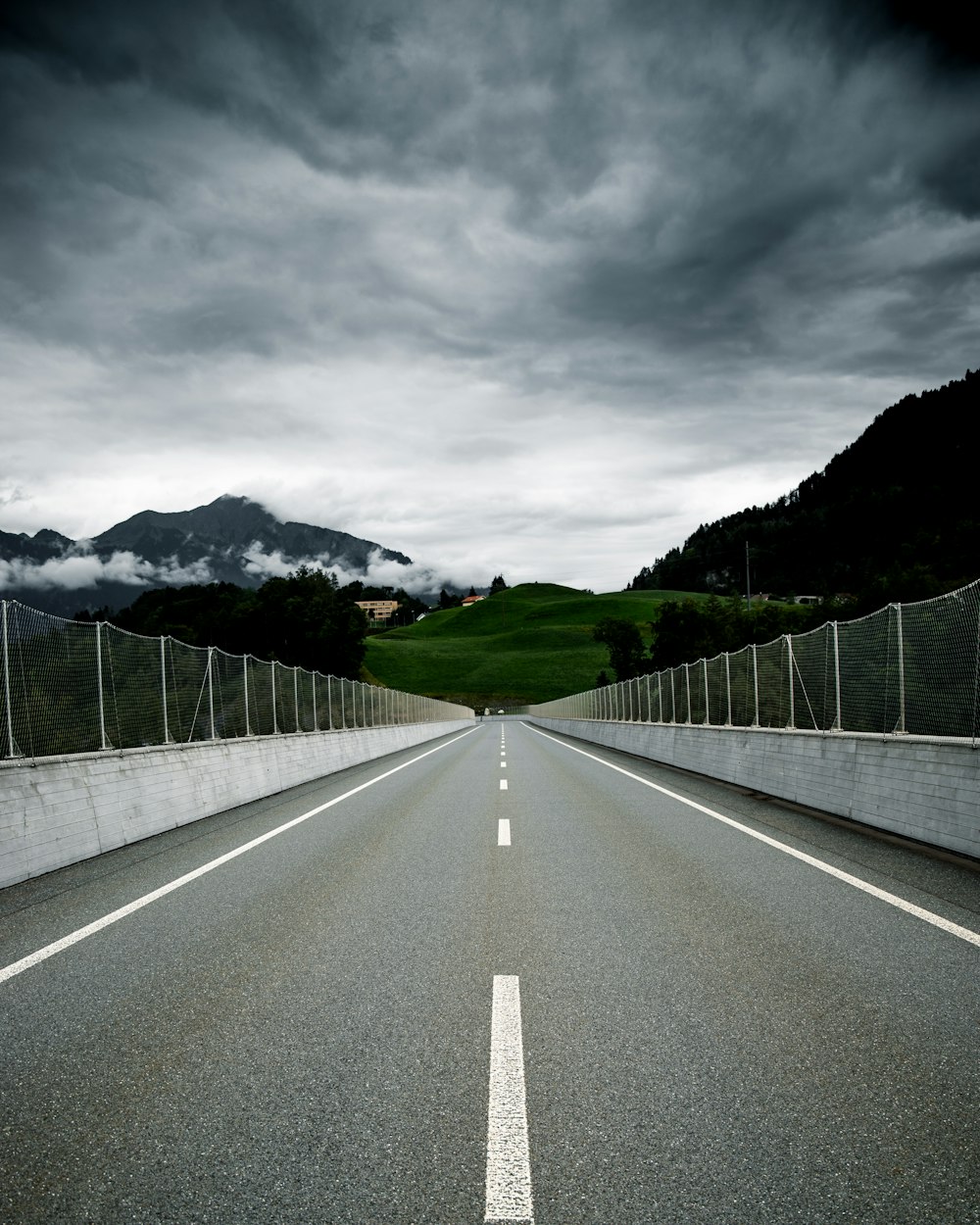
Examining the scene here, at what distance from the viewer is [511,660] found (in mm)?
154500

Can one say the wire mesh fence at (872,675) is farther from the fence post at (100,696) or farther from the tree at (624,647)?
the tree at (624,647)

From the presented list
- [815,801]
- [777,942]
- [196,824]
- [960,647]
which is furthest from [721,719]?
[777,942]

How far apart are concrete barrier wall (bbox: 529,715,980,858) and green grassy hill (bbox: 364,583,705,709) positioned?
11329 centimetres

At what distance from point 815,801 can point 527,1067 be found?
10.00 metres

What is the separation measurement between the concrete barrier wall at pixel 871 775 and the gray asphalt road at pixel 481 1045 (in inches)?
51.3

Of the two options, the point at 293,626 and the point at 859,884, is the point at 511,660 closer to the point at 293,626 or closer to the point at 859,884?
the point at 293,626

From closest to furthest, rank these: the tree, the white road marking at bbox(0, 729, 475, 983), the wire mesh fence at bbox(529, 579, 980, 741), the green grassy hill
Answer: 1. the white road marking at bbox(0, 729, 475, 983)
2. the wire mesh fence at bbox(529, 579, 980, 741)
3. the tree
4. the green grassy hill

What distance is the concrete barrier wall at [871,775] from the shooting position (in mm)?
8820

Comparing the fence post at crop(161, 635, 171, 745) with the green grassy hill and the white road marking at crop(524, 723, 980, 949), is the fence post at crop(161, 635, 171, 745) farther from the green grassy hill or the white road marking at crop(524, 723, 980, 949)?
the green grassy hill

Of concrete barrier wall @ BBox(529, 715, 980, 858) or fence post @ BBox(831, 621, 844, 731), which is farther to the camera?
fence post @ BBox(831, 621, 844, 731)

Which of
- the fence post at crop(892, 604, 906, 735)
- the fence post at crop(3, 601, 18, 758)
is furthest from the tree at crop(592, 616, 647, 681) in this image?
the fence post at crop(3, 601, 18, 758)

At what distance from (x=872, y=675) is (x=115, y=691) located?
991cm

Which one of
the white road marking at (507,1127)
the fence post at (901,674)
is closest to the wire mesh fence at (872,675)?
the fence post at (901,674)

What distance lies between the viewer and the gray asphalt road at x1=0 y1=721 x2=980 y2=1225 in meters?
2.88
